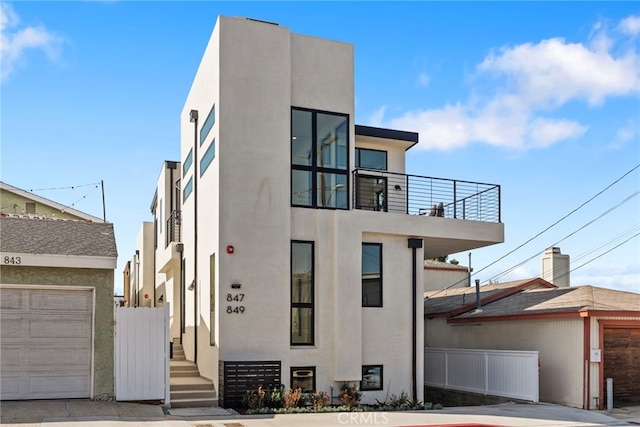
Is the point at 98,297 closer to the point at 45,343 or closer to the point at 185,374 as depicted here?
the point at 45,343

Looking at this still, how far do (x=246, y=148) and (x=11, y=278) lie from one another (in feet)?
18.8

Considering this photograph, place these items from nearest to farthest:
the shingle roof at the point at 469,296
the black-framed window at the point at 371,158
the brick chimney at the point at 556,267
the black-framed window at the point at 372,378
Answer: the black-framed window at the point at 372,378, the black-framed window at the point at 371,158, the shingle roof at the point at 469,296, the brick chimney at the point at 556,267

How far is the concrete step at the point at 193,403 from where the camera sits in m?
14.6

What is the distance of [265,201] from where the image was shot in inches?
625

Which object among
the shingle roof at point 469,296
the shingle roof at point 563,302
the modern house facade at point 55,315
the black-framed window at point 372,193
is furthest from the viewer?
the shingle roof at point 469,296

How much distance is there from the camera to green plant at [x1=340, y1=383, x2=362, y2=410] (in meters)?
15.4

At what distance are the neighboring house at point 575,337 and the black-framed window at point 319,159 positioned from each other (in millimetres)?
5910

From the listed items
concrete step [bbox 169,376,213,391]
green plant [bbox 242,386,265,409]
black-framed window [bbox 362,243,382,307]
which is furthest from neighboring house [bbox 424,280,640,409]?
concrete step [bbox 169,376,213,391]

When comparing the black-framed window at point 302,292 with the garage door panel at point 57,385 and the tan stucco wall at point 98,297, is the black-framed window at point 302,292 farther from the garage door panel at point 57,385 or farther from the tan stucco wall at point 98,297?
the garage door panel at point 57,385

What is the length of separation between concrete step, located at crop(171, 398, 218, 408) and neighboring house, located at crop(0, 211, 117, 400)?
150cm

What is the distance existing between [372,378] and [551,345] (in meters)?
4.59

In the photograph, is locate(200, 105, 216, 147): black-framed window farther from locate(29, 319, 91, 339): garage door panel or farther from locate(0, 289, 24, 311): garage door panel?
locate(0, 289, 24, 311): garage door panel

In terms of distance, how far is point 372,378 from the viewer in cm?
1672

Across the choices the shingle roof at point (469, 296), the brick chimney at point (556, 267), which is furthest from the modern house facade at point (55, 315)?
the brick chimney at point (556, 267)
